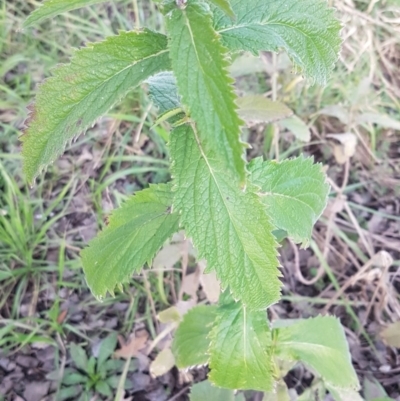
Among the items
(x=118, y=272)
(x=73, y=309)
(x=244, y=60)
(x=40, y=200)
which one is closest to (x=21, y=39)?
(x=40, y=200)

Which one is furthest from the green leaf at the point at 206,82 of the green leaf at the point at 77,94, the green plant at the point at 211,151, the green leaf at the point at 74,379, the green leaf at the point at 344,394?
the green leaf at the point at 74,379

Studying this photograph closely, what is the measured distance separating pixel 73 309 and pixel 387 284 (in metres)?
1.13

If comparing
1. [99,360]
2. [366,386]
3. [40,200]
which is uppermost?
[40,200]

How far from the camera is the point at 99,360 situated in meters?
1.62

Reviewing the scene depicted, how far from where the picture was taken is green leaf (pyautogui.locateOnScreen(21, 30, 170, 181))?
0.80m

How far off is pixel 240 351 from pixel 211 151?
1.70 ft

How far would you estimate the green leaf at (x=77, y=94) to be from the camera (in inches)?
31.6

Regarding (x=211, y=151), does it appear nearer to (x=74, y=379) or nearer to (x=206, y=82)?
(x=206, y=82)

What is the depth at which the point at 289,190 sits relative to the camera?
1.09 meters

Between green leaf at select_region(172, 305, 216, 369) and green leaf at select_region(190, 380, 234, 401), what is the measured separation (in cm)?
7

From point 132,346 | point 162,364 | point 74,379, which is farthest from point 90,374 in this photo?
point 162,364

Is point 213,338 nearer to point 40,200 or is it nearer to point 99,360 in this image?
point 99,360

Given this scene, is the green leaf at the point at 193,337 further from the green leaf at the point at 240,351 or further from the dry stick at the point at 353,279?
the dry stick at the point at 353,279

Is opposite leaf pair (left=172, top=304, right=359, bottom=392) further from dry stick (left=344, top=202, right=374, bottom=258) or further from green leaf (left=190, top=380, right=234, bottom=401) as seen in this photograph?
dry stick (left=344, top=202, right=374, bottom=258)
